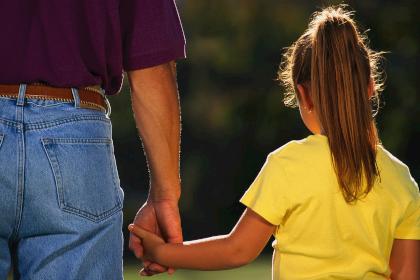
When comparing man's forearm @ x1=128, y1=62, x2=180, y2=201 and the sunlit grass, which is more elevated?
man's forearm @ x1=128, y1=62, x2=180, y2=201

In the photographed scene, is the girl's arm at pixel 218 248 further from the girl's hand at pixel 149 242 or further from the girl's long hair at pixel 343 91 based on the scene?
the girl's long hair at pixel 343 91

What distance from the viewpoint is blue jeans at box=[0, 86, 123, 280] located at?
2.29 m

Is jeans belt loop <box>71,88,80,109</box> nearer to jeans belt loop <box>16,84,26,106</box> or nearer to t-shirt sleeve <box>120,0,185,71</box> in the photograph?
jeans belt loop <box>16,84,26,106</box>

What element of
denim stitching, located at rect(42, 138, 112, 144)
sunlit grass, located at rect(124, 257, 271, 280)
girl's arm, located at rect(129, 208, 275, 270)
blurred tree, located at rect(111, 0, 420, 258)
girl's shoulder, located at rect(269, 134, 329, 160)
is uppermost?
denim stitching, located at rect(42, 138, 112, 144)

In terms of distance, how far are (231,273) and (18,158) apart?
8.25 meters

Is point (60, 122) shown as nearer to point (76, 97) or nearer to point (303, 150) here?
point (76, 97)

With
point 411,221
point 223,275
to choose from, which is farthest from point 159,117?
point 223,275

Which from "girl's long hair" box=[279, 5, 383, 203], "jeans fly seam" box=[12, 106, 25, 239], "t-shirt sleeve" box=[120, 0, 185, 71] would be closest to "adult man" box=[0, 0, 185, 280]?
"jeans fly seam" box=[12, 106, 25, 239]

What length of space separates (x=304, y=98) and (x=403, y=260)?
51cm

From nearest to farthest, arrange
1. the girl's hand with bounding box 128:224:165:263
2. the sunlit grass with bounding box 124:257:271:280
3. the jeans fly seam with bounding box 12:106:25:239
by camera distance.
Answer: the jeans fly seam with bounding box 12:106:25:239 < the girl's hand with bounding box 128:224:165:263 < the sunlit grass with bounding box 124:257:271:280

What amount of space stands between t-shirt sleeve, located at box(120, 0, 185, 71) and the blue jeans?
1.04ft

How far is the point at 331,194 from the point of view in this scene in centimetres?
286

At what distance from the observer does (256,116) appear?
1513cm

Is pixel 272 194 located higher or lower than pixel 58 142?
lower
